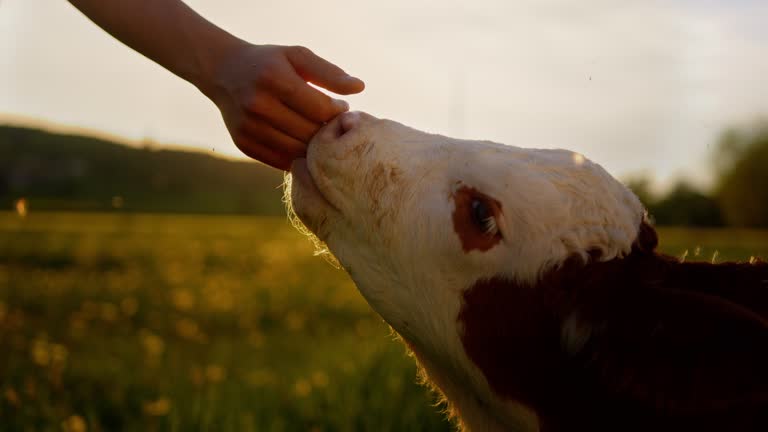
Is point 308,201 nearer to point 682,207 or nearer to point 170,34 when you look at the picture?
point 170,34

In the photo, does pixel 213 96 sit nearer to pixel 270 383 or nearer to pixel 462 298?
pixel 462 298

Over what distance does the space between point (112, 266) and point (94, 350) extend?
20.3ft

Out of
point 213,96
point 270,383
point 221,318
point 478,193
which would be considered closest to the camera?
point 478,193

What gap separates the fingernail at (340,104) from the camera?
2.49 metres

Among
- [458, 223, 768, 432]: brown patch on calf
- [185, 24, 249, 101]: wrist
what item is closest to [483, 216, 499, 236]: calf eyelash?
[458, 223, 768, 432]: brown patch on calf

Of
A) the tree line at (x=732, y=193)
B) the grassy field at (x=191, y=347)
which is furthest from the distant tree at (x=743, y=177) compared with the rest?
the grassy field at (x=191, y=347)

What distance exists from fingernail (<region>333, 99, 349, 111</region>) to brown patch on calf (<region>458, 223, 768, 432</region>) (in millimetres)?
729

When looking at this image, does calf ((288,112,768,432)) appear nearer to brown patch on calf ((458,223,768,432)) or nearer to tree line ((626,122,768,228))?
brown patch on calf ((458,223,768,432))

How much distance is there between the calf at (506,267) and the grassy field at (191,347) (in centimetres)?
83

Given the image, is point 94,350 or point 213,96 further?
point 94,350

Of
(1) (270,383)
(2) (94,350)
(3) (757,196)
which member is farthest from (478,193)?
(3) (757,196)

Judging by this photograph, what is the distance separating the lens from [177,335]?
7250mm

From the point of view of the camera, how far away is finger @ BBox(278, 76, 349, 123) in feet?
7.81

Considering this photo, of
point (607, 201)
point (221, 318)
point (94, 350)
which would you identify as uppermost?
point (607, 201)
